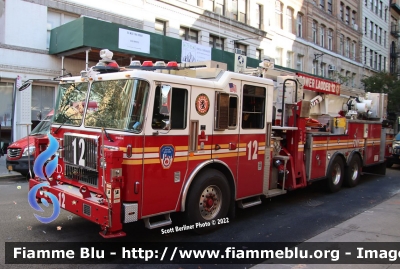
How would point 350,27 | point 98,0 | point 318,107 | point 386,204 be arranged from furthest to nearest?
point 350,27
point 98,0
point 318,107
point 386,204

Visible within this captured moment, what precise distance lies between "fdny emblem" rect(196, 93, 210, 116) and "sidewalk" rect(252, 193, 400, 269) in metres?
2.40

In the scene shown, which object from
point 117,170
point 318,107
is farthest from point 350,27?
point 117,170

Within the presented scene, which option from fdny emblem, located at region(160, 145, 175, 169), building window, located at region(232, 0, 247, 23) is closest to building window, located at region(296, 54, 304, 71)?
building window, located at region(232, 0, 247, 23)

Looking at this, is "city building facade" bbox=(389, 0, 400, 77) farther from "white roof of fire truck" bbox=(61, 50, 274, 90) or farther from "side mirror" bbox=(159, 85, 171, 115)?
"side mirror" bbox=(159, 85, 171, 115)

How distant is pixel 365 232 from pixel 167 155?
3.59m

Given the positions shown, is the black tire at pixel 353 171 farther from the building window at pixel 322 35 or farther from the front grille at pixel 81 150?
the building window at pixel 322 35

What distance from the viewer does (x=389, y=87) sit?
96.1 ft

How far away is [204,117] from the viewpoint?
5629 millimetres

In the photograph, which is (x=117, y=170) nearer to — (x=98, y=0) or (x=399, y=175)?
(x=399, y=175)

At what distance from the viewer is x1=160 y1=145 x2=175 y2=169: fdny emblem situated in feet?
16.5

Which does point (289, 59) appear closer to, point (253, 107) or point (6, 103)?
point (6, 103)

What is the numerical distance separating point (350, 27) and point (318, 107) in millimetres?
34868

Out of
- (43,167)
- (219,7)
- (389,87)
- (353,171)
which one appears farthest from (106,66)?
(389,87)

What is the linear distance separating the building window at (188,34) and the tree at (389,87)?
16413 mm
